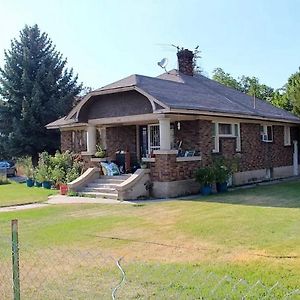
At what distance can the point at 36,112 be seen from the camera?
3020 centimetres

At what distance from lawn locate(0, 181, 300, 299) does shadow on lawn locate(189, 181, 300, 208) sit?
33cm

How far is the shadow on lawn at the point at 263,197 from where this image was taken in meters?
13.1

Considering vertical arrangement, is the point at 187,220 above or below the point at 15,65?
below

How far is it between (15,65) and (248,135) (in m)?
19.1


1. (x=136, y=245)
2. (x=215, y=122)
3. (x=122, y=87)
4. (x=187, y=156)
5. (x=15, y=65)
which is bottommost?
(x=136, y=245)

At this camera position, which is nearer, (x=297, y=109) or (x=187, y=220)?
(x=187, y=220)

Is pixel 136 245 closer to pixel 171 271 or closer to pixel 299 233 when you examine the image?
pixel 171 271

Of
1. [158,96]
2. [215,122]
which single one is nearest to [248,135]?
[215,122]

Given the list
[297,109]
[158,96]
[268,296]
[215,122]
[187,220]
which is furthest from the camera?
[297,109]

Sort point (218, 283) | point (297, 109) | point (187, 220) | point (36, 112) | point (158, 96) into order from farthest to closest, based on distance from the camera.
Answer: point (36, 112) → point (297, 109) → point (158, 96) → point (187, 220) → point (218, 283)

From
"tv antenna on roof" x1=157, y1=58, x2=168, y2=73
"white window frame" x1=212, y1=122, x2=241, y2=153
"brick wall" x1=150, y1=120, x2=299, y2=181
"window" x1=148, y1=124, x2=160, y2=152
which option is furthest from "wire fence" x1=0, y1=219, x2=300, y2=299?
"tv antenna on roof" x1=157, y1=58, x2=168, y2=73

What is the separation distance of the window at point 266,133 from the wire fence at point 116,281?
16705 mm

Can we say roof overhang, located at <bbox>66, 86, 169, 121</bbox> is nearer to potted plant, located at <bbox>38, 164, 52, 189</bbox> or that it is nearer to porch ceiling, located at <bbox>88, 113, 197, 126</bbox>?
porch ceiling, located at <bbox>88, 113, 197, 126</bbox>

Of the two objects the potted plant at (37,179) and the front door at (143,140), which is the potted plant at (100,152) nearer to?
the front door at (143,140)
